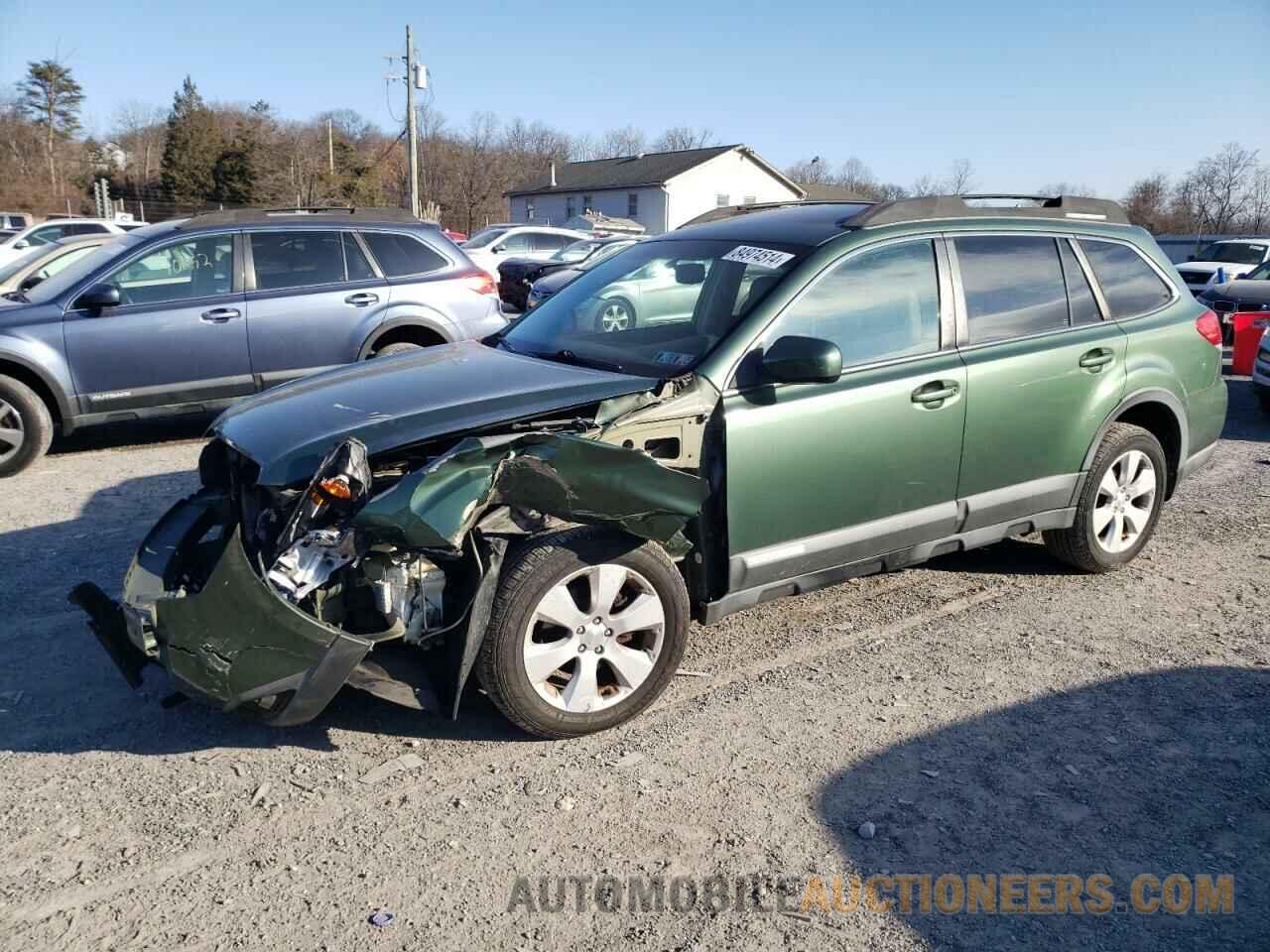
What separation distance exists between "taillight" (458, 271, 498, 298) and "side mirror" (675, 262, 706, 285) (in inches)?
163

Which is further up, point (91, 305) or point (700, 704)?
point (91, 305)

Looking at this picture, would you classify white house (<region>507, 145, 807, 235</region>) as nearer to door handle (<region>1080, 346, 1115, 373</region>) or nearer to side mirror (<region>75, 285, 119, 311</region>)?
side mirror (<region>75, 285, 119, 311</region>)

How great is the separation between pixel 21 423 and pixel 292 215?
8.39 feet

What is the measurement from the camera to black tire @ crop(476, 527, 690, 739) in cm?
331

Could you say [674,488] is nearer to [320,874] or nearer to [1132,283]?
[320,874]

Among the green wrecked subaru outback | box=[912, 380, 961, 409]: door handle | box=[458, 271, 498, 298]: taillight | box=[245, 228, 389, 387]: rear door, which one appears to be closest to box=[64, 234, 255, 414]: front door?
box=[245, 228, 389, 387]: rear door

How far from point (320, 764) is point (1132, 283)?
453cm

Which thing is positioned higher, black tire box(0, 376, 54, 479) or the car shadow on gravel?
black tire box(0, 376, 54, 479)

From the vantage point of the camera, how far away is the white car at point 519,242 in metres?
20.3

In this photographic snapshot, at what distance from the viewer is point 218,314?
758cm

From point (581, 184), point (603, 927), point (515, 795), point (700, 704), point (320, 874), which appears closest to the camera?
point (603, 927)

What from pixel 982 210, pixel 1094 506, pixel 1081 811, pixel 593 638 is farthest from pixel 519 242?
pixel 1081 811

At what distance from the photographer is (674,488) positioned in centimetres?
345

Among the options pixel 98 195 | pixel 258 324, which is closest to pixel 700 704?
pixel 258 324
